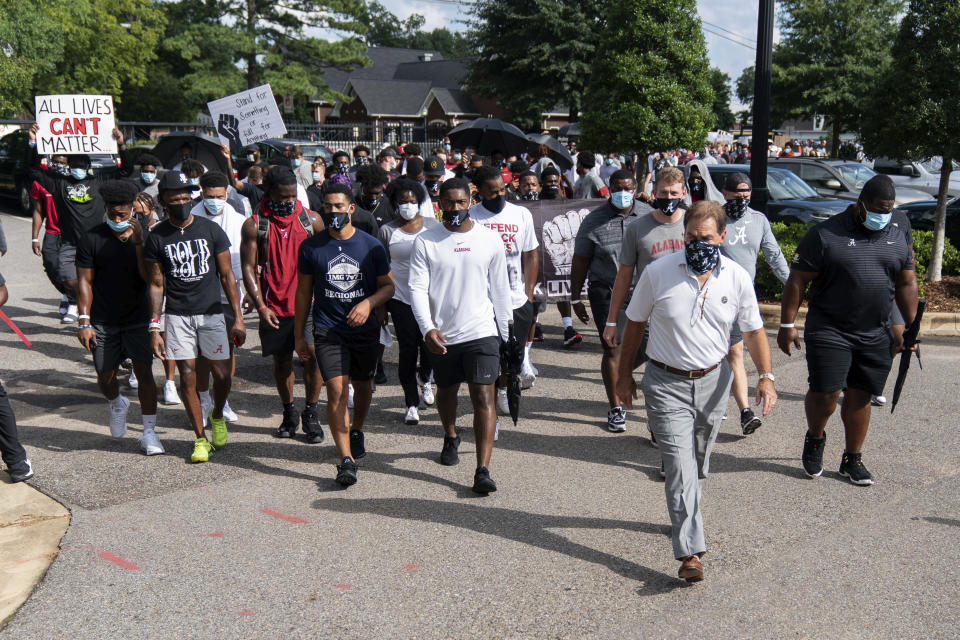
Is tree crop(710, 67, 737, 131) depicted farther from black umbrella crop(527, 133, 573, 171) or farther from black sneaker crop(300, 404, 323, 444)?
black sneaker crop(300, 404, 323, 444)

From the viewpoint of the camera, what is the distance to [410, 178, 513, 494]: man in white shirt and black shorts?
567 cm

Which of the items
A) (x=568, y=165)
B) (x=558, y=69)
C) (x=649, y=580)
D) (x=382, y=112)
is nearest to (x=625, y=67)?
(x=568, y=165)

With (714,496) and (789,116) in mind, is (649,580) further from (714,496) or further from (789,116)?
(789,116)

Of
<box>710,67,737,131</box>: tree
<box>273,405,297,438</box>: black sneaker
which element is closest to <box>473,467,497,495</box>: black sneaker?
<box>273,405,297,438</box>: black sneaker

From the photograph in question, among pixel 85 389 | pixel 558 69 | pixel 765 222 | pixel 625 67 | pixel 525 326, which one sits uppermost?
pixel 558 69

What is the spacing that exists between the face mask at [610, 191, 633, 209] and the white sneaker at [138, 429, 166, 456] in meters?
3.92

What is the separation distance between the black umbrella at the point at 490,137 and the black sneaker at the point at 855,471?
987cm

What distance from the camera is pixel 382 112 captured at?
59.5m

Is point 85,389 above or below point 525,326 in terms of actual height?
below

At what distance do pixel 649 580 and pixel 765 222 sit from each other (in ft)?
10.9

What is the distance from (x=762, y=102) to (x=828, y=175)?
7093 millimetres

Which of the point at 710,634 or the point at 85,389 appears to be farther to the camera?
the point at 85,389

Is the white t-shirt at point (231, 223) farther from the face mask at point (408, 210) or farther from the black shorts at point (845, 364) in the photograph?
the black shorts at point (845, 364)

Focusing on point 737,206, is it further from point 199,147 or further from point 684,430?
point 199,147
